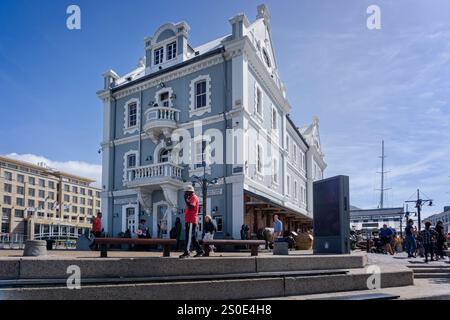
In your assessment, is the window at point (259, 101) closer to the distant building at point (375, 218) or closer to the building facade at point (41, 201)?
the distant building at point (375, 218)

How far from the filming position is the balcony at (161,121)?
25.8 meters

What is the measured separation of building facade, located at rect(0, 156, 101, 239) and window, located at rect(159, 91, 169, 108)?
6440 cm

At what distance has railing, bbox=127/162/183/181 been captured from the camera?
24.3m

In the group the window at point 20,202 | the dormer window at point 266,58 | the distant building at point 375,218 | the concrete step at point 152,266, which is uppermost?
the dormer window at point 266,58

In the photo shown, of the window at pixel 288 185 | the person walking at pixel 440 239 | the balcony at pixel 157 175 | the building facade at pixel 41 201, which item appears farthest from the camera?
the building facade at pixel 41 201

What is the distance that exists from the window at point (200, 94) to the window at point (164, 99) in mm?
2559

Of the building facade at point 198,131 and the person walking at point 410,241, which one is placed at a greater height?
the building facade at point 198,131

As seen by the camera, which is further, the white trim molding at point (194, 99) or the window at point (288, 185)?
the window at point (288, 185)

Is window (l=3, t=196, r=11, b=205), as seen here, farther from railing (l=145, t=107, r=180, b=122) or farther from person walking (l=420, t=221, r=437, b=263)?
person walking (l=420, t=221, r=437, b=263)

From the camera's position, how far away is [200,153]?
25.0 meters

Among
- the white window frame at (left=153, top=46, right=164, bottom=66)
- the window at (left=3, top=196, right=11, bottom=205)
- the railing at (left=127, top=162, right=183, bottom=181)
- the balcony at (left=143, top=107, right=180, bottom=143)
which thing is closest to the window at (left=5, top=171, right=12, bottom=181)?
the window at (left=3, top=196, right=11, bottom=205)

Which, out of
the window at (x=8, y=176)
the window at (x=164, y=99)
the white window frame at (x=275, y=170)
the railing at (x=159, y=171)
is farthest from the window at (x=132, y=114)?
the window at (x=8, y=176)

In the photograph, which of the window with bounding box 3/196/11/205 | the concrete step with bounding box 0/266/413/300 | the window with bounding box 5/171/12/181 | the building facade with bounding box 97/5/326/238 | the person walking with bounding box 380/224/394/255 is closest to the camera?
the concrete step with bounding box 0/266/413/300
